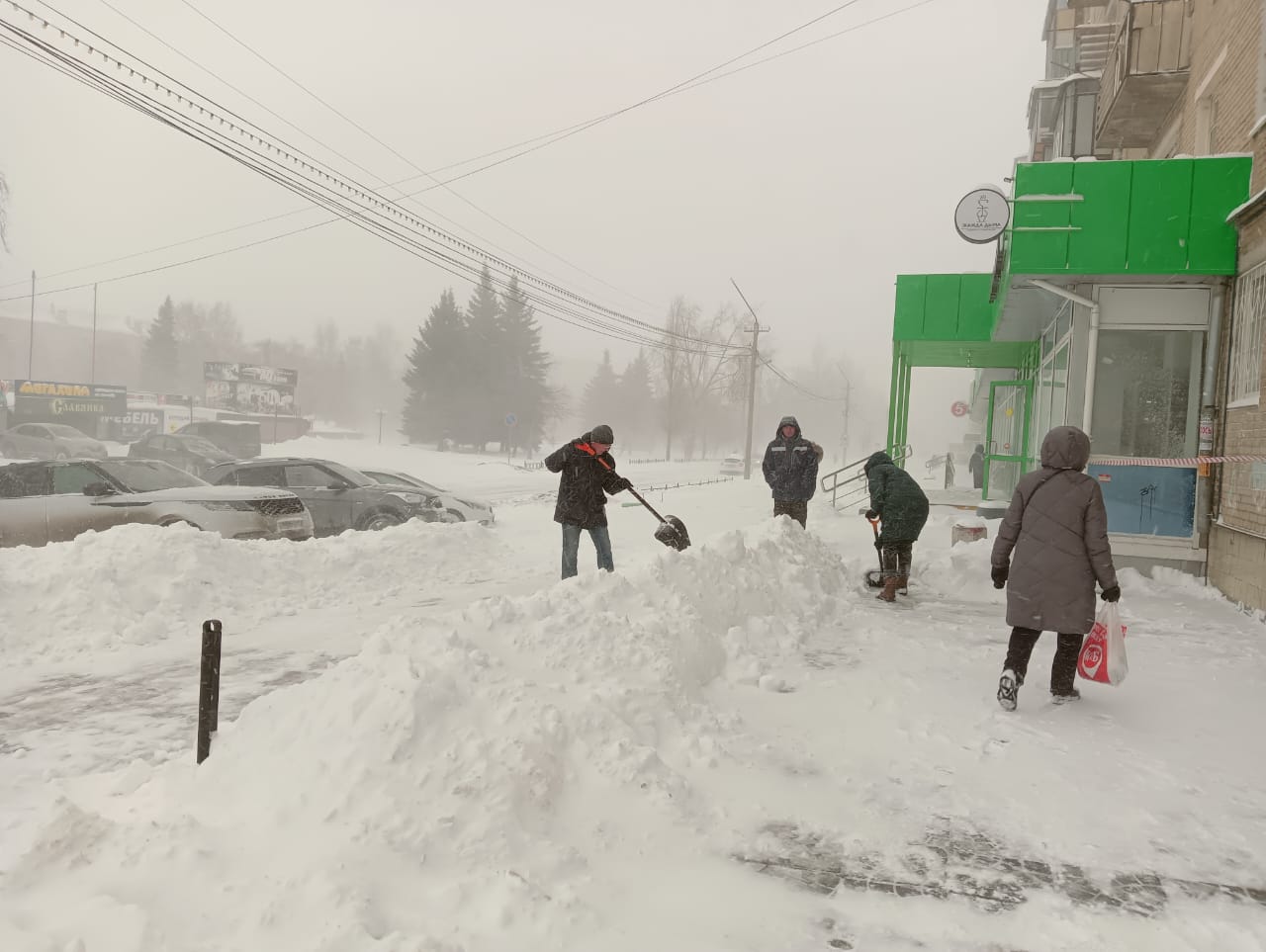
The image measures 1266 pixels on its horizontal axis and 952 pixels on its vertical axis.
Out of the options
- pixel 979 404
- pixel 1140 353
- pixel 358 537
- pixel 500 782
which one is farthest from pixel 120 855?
pixel 979 404

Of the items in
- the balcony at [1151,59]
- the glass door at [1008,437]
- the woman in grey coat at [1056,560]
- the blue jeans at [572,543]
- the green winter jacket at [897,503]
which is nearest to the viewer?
the woman in grey coat at [1056,560]

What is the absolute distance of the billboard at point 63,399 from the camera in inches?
1334

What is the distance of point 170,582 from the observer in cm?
757

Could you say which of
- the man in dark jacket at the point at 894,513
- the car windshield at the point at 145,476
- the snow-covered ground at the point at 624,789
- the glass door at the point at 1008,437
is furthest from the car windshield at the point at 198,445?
the man in dark jacket at the point at 894,513

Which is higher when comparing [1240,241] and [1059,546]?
[1240,241]

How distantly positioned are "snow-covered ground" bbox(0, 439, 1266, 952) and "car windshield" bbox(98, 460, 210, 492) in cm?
318

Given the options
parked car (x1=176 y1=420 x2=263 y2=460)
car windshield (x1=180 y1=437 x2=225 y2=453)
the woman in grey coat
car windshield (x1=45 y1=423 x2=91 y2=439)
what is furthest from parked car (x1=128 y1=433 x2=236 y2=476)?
the woman in grey coat

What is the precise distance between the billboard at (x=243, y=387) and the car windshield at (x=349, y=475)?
3018cm

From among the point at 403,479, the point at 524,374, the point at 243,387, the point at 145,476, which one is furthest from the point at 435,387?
the point at 145,476

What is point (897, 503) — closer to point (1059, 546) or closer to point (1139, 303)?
point (1059, 546)

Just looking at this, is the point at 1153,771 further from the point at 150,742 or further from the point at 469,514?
the point at 469,514

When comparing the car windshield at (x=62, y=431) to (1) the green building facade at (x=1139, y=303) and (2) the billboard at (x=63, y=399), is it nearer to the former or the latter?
(2) the billboard at (x=63, y=399)

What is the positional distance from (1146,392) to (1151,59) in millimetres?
5044

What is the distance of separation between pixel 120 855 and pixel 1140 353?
443 inches
